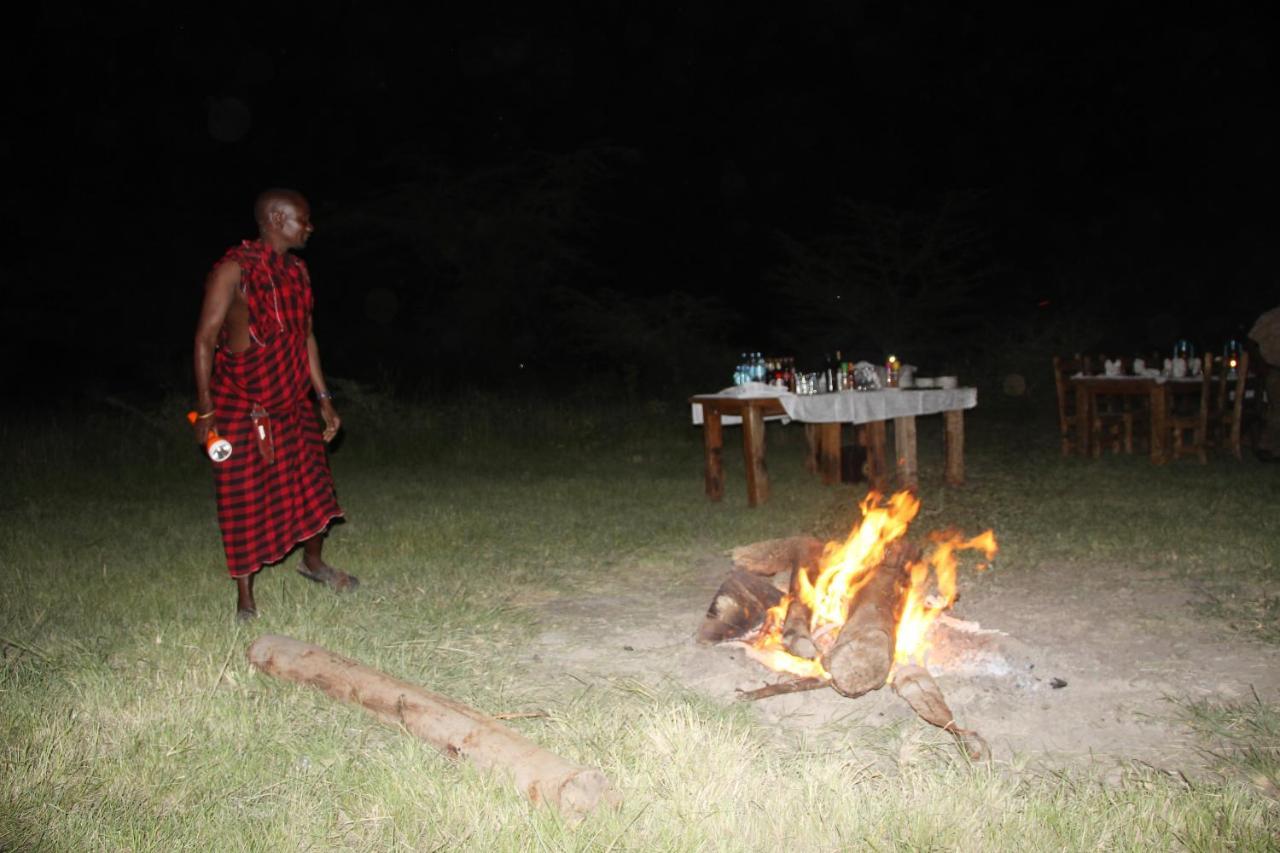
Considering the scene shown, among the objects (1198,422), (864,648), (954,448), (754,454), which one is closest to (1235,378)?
(1198,422)

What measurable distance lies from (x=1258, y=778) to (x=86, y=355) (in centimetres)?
1813

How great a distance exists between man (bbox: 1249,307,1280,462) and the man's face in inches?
292

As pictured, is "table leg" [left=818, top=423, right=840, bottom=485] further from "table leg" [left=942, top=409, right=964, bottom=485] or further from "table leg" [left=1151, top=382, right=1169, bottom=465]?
"table leg" [left=1151, top=382, right=1169, bottom=465]

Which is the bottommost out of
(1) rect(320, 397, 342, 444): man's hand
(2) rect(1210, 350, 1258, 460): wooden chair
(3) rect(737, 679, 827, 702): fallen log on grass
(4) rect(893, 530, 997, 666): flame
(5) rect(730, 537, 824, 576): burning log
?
(3) rect(737, 679, 827, 702): fallen log on grass

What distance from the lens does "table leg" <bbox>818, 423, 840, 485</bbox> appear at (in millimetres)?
7027

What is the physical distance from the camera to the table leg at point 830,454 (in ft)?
23.1

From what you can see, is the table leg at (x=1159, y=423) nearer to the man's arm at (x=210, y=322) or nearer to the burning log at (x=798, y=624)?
the burning log at (x=798, y=624)

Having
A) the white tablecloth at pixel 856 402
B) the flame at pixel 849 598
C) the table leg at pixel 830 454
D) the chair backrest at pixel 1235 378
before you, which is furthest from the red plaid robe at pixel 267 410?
the chair backrest at pixel 1235 378

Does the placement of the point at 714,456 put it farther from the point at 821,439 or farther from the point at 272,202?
the point at 272,202

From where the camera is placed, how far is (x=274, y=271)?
3.77 m

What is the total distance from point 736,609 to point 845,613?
0.40m

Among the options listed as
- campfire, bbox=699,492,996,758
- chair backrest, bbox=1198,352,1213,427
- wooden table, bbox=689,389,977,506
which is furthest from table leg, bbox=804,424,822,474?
campfire, bbox=699,492,996,758

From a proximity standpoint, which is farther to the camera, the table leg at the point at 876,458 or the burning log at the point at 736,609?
the table leg at the point at 876,458

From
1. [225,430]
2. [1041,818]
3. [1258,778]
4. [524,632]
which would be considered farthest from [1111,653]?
[225,430]
